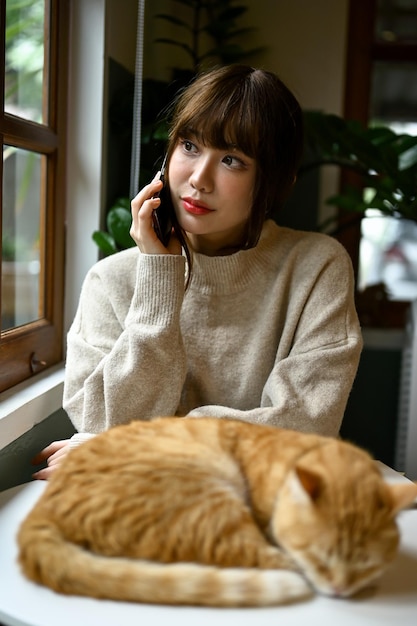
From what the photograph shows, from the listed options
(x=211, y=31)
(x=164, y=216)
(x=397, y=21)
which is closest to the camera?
(x=164, y=216)

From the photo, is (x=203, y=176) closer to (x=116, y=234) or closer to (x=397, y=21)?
(x=116, y=234)

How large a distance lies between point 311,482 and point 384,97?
227cm

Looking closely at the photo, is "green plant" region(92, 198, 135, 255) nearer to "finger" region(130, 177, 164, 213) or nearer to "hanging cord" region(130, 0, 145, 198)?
"hanging cord" region(130, 0, 145, 198)

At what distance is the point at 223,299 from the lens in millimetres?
1325

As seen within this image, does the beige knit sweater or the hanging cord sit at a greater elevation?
the hanging cord

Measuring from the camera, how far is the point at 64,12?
170cm

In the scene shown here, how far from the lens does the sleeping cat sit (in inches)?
26.2

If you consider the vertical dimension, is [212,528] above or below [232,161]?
below

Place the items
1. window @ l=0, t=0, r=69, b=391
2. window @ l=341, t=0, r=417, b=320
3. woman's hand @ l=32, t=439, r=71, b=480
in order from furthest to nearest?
1. window @ l=341, t=0, r=417, b=320
2. window @ l=0, t=0, r=69, b=391
3. woman's hand @ l=32, t=439, r=71, b=480

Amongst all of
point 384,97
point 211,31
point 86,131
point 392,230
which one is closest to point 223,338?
point 86,131

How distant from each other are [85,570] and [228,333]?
0.69 m

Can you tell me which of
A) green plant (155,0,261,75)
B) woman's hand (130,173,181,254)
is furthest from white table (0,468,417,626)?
green plant (155,0,261,75)

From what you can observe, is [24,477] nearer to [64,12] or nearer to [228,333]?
[228,333]

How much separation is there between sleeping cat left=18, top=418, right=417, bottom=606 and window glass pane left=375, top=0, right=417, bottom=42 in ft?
7.39
